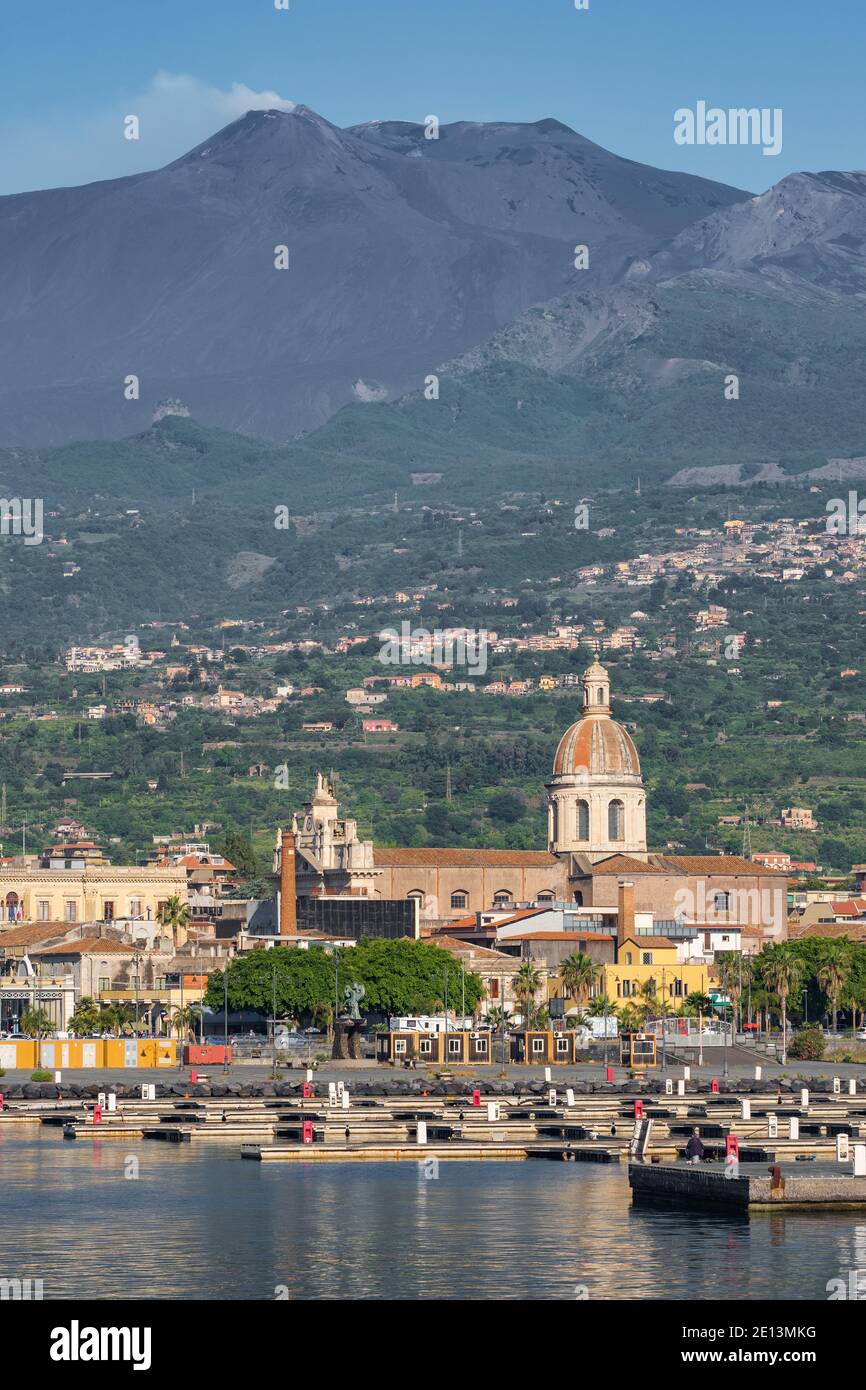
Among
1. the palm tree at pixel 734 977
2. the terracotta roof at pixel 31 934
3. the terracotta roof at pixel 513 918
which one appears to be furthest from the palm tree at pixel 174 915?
the palm tree at pixel 734 977

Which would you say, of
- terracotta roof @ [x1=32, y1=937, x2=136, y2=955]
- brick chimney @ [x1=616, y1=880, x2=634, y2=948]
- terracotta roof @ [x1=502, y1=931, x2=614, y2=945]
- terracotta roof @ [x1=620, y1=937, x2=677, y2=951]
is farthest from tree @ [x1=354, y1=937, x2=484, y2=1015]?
brick chimney @ [x1=616, y1=880, x2=634, y2=948]

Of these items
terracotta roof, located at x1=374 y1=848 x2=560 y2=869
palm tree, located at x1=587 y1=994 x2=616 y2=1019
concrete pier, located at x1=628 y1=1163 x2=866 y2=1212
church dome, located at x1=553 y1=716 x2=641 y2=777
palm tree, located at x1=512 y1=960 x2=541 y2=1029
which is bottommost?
concrete pier, located at x1=628 y1=1163 x2=866 y2=1212

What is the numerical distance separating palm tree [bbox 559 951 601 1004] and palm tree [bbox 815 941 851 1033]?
12858mm

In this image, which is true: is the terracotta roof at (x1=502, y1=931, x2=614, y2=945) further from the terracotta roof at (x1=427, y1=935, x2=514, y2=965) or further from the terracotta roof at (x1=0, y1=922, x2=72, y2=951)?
the terracotta roof at (x1=0, y1=922, x2=72, y2=951)

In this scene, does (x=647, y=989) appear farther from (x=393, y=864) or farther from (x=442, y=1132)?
(x=442, y=1132)

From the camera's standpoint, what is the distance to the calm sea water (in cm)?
5519

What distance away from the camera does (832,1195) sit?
6556 cm

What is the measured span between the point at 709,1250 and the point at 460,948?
4266 inches

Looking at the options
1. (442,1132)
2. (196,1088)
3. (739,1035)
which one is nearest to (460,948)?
(739,1035)

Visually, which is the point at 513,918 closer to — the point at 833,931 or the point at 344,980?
the point at 833,931

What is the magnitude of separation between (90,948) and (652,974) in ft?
109

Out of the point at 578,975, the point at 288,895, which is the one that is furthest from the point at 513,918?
the point at 578,975

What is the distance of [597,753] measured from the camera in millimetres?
197375
